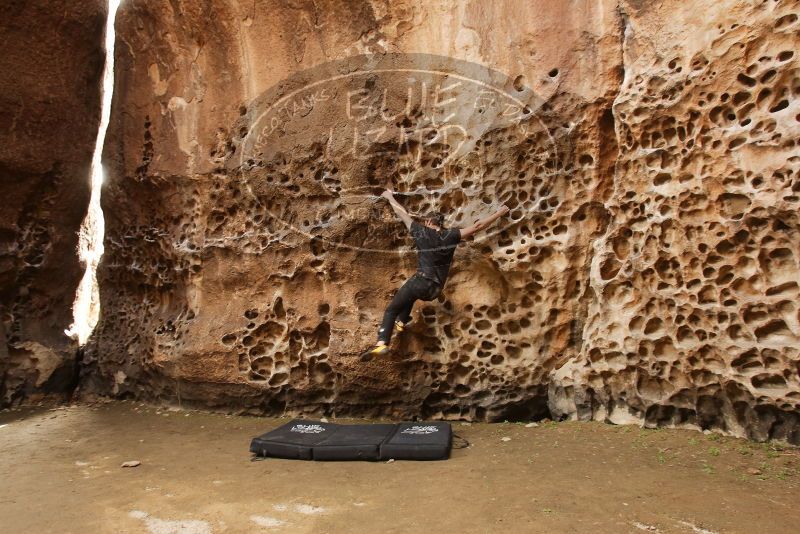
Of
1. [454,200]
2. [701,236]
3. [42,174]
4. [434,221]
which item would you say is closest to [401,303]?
[434,221]

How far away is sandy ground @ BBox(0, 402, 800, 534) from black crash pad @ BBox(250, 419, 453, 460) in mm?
84

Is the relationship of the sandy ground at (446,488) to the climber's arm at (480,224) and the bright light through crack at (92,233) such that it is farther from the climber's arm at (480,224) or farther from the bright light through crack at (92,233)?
the bright light through crack at (92,233)

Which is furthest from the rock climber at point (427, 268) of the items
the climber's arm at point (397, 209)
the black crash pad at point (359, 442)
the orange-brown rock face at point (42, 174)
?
the orange-brown rock face at point (42, 174)

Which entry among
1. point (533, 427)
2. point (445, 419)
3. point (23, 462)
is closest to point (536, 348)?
point (533, 427)

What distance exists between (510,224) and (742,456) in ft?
7.94

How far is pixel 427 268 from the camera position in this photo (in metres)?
4.94

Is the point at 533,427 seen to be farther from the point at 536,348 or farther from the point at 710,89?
the point at 710,89

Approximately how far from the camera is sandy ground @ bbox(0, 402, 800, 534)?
9.59 ft

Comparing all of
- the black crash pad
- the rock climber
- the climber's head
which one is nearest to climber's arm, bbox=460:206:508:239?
the rock climber

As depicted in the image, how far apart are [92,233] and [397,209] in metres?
4.65

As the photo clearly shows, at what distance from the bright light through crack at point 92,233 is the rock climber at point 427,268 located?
14.3 ft

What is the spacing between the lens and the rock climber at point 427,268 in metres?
4.92

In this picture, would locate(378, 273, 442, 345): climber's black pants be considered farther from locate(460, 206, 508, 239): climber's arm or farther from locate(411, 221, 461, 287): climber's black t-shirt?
locate(460, 206, 508, 239): climber's arm

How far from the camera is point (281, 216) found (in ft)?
19.2
